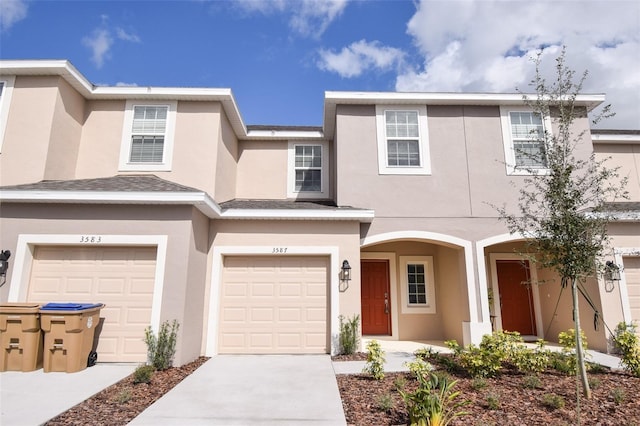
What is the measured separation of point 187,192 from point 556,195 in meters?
6.75

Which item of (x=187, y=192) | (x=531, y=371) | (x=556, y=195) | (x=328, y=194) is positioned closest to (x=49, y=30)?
(x=187, y=192)

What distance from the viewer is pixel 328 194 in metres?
10.7

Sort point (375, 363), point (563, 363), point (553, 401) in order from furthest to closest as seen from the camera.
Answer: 1. point (563, 363)
2. point (375, 363)
3. point (553, 401)

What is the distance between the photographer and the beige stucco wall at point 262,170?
1077 cm

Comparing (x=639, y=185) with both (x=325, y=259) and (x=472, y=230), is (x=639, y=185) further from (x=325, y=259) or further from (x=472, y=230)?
(x=325, y=259)

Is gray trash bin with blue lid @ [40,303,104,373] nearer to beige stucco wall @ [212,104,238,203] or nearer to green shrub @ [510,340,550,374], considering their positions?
beige stucco wall @ [212,104,238,203]

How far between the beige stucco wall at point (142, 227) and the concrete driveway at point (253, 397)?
4.74ft

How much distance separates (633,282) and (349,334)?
7404 mm

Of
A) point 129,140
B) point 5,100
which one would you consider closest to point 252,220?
point 129,140

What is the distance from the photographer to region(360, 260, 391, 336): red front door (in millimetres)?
10516

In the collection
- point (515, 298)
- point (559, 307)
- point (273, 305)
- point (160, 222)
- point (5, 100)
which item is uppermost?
point (5, 100)

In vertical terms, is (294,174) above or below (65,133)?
below

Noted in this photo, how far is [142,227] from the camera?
720cm

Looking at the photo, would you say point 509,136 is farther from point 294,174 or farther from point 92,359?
point 92,359
